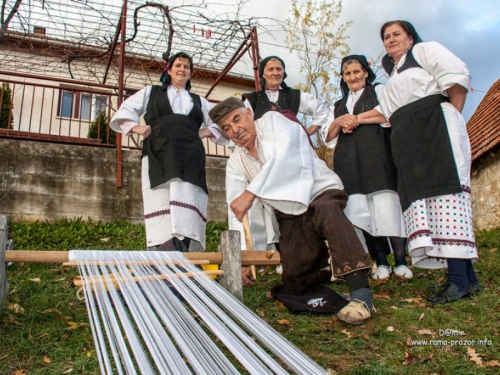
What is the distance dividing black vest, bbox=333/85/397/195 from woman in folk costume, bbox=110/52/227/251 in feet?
3.54

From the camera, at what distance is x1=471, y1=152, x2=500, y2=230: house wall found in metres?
9.23

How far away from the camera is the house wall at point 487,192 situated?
923cm

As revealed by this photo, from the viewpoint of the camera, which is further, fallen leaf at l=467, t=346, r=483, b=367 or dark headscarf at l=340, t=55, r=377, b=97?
dark headscarf at l=340, t=55, r=377, b=97

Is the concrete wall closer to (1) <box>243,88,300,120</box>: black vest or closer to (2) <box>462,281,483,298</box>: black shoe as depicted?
(1) <box>243,88,300,120</box>: black vest

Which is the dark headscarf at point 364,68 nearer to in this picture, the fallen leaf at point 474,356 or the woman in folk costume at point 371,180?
the woman in folk costume at point 371,180

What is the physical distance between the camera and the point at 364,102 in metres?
3.74

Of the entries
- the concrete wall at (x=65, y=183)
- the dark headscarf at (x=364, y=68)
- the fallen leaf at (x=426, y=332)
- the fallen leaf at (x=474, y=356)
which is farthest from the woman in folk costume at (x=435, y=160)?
the concrete wall at (x=65, y=183)

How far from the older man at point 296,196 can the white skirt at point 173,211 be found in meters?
0.51

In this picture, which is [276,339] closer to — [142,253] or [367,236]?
[142,253]

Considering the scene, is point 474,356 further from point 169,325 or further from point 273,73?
point 273,73

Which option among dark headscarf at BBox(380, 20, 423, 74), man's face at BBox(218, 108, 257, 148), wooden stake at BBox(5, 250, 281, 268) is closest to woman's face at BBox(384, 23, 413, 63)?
dark headscarf at BBox(380, 20, 423, 74)

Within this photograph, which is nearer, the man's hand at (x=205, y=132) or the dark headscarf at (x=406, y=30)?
the dark headscarf at (x=406, y=30)

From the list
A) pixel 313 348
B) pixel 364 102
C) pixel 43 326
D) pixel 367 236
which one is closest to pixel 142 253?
pixel 43 326

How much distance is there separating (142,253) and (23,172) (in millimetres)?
4507
